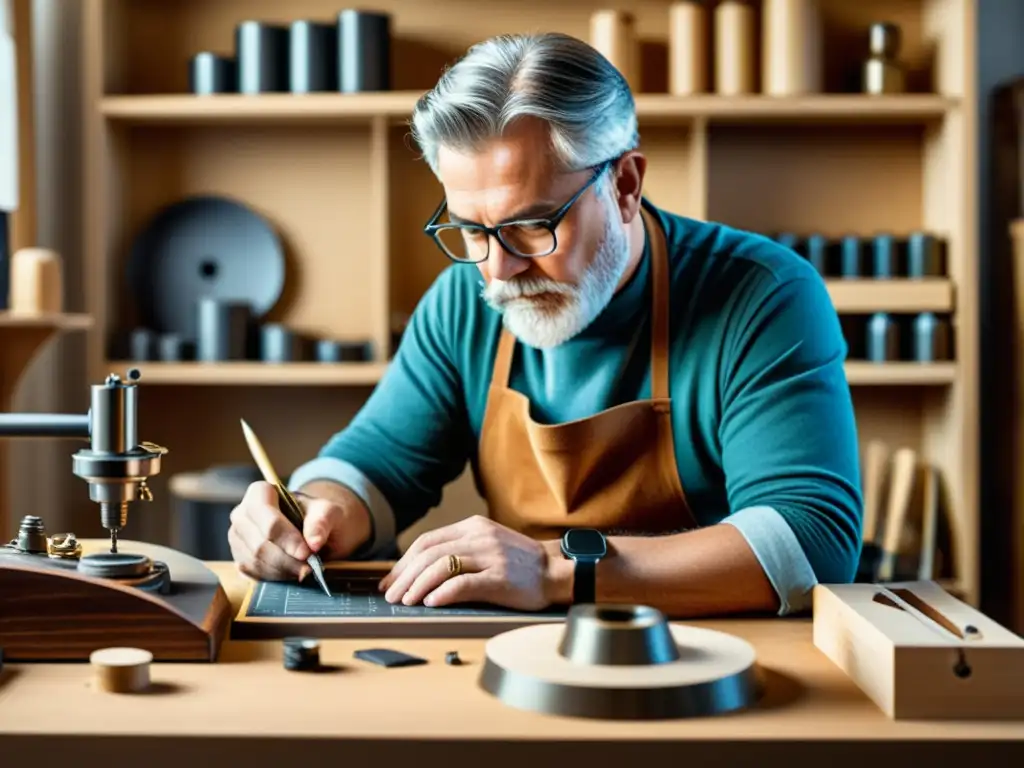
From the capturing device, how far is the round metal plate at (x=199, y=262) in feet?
12.5

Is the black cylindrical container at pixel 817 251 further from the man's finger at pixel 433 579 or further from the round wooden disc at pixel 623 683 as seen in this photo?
the round wooden disc at pixel 623 683

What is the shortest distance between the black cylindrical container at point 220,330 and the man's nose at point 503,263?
1.90 meters

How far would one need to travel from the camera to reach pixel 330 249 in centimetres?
385

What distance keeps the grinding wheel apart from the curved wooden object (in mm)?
334

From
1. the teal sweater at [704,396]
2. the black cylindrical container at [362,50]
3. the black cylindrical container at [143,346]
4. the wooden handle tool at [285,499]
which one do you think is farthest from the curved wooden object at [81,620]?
the black cylindrical container at [362,50]

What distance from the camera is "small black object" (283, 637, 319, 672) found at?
125cm

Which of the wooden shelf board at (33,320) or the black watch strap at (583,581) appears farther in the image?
Result: the wooden shelf board at (33,320)

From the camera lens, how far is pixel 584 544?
5.03 ft

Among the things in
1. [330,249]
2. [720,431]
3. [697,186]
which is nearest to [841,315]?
[697,186]

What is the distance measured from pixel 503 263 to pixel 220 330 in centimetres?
195

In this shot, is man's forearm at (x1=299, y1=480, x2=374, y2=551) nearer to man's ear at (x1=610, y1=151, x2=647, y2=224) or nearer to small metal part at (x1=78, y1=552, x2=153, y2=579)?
small metal part at (x1=78, y1=552, x2=153, y2=579)

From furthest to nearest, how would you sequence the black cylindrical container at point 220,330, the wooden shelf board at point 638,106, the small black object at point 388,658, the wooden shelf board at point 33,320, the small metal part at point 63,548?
1. the black cylindrical container at point 220,330
2. the wooden shelf board at point 638,106
3. the wooden shelf board at point 33,320
4. the small metal part at point 63,548
5. the small black object at point 388,658

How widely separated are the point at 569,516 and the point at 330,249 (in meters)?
2.01

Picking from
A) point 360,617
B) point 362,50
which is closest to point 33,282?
point 362,50
